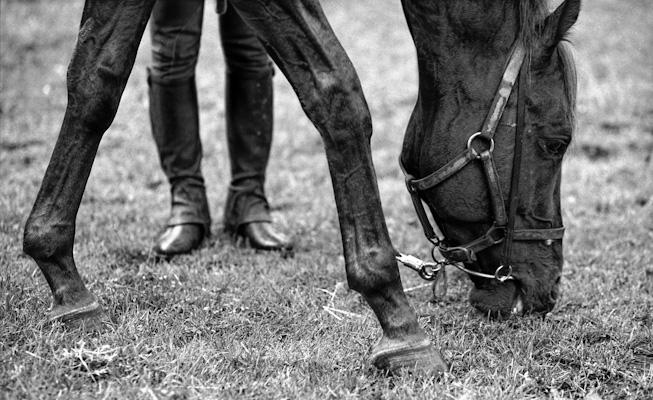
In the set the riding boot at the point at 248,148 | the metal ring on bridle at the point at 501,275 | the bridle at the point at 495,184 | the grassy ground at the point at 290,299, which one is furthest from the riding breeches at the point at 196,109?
the metal ring on bridle at the point at 501,275

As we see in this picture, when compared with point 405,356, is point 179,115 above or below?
above

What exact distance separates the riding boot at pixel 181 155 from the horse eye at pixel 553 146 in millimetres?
2095

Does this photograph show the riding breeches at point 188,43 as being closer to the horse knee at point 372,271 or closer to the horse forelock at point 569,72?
the horse forelock at point 569,72

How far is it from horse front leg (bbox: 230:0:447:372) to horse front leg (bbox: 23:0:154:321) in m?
0.41

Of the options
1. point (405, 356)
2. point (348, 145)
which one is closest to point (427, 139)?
point (348, 145)

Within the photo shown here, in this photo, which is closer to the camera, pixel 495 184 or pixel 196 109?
pixel 495 184

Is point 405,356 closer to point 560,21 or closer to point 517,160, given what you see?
point 517,160

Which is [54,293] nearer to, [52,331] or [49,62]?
[52,331]

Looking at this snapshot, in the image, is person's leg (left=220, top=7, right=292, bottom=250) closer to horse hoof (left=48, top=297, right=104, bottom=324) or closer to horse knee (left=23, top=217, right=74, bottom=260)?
horse hoof (left=48, top=297, right=104, bottom=324)

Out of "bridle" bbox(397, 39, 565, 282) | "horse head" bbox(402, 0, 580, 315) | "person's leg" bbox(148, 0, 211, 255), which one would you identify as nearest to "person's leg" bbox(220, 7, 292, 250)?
"person's leg" bbox(148, 0, 211, 255)

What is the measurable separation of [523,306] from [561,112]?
825mm

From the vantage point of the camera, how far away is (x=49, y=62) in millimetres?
9383

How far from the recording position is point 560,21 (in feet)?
8.30

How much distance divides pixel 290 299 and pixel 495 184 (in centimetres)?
112
